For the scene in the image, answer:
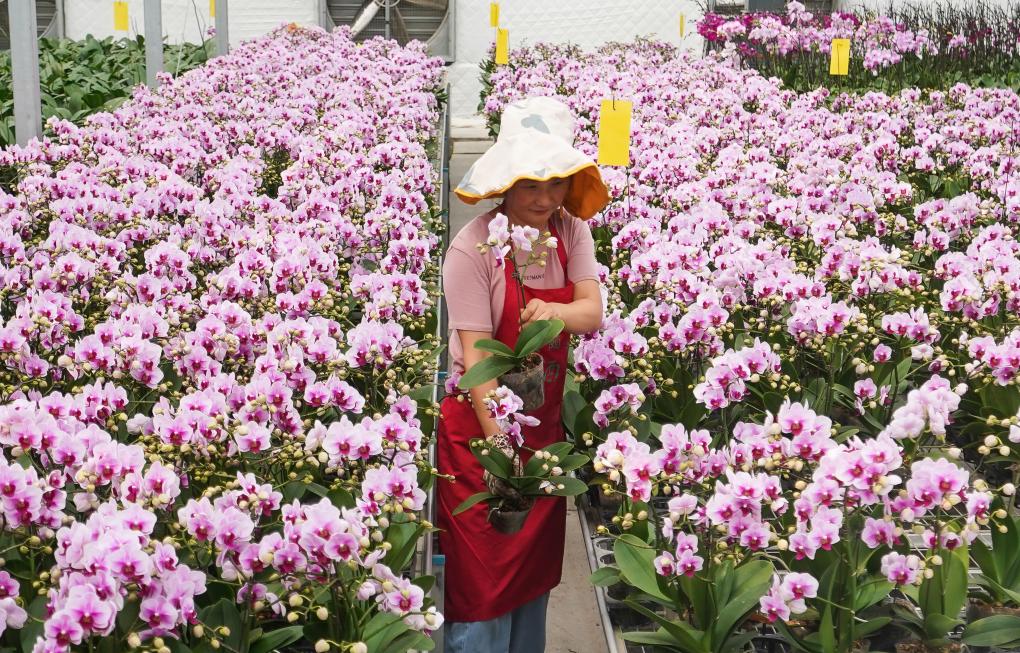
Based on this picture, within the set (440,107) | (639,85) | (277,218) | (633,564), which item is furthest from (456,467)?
(440,107)

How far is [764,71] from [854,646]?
743 cm

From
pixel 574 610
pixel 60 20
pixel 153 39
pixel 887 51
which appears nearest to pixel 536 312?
pixel 574 610

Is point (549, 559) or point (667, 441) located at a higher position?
point (667, 441)

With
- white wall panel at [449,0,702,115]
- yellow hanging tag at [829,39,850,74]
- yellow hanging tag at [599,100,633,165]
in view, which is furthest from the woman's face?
white wall panel at [449,0,702,115]

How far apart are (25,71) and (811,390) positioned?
13.5ft

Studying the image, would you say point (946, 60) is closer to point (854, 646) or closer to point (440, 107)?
point (440, 107)

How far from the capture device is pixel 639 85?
7223 millimetres

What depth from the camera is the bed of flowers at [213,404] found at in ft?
5.15

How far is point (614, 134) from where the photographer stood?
3867 mm

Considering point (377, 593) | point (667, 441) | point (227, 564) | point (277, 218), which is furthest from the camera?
point (277, 218)

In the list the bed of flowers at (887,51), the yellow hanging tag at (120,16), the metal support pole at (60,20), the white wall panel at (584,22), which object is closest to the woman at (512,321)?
the bed of flowers at (887,51)

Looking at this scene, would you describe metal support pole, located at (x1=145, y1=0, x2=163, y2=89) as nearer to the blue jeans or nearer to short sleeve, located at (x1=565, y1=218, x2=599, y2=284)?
short sleeve, located at (x1=565, y1=218, x2=599, y2=284)

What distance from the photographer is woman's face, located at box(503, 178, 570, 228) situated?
7.18 ft

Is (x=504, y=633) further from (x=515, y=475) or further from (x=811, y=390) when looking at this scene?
(x=811, y=390)
